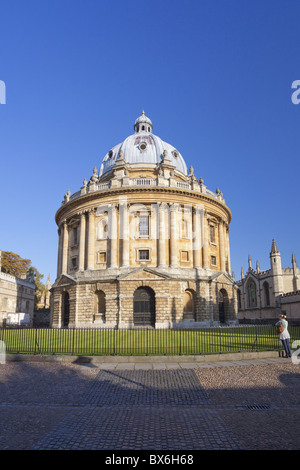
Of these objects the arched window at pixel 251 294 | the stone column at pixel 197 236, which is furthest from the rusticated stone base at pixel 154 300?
the arched window at pixel 251 294

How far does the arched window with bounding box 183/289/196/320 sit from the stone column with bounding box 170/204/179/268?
3541 millimetres

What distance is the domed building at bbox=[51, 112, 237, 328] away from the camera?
34.9 metres

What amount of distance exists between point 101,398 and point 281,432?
4.83 m

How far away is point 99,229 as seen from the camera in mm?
39469

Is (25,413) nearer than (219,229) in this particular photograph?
Yes

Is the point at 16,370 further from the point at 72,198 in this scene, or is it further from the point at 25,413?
the point at 72,198

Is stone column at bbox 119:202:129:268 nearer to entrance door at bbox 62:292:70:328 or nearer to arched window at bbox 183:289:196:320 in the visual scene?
arched window at bbox 183:289:196:320

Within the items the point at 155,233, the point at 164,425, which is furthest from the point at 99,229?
the point at 164,425

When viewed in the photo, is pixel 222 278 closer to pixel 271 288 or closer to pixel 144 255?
pixel 144 255

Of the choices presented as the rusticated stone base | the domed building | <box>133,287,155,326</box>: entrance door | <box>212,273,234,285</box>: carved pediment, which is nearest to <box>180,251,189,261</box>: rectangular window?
the domed building

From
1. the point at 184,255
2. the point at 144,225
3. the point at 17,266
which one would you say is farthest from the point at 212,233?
the point at 17,266

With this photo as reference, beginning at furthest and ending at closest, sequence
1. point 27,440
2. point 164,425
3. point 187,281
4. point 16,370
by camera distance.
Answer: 1. point 187,281
2. point 16,370
3. point 164,425
4. point 27,440

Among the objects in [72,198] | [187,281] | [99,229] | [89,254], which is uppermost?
[72,198]

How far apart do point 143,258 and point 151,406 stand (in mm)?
29190
